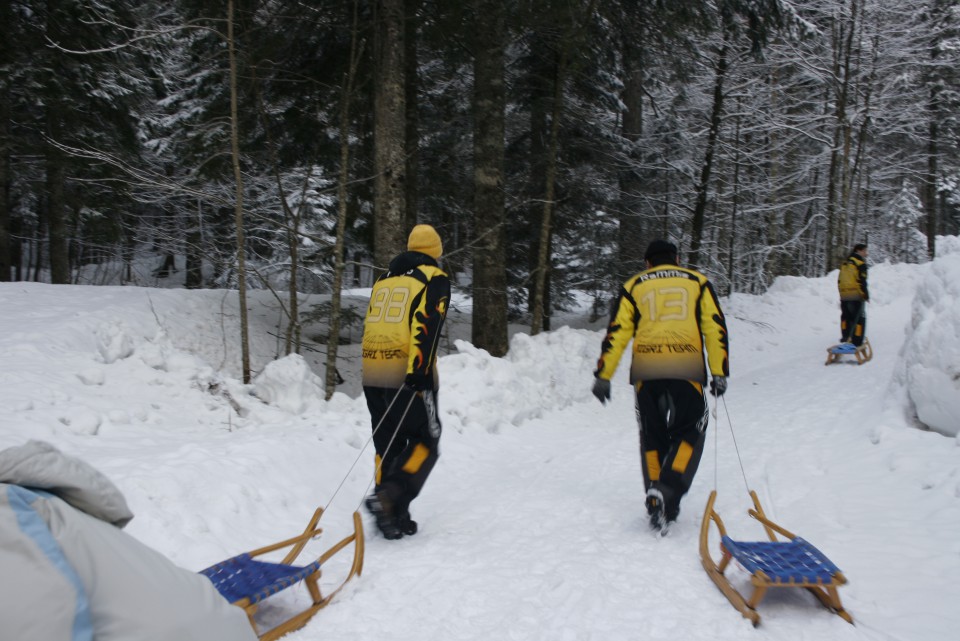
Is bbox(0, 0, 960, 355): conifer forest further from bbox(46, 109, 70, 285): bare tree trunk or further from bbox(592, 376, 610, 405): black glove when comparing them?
bbox(592, 376, 610, 405): black glove

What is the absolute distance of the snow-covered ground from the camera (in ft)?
11.0

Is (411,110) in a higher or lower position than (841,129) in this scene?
lower

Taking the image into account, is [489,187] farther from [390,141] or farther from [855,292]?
[855,292]

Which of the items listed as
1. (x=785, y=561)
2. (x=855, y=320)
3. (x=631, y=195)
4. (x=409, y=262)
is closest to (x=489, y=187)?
(x=631, y=195)

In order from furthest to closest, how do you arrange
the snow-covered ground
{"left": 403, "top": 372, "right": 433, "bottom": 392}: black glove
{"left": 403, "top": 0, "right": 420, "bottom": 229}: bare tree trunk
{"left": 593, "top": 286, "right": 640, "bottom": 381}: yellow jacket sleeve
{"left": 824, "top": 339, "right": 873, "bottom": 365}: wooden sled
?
1. {"left": 824, "top": 339, "right": 873, "bottom": 365}: wooden sled
2. {"left": 403, "top": 0, "right": 420, "bottom": 229}: bare tree trunk
3. {"left": 593, "top": 286, "right": 640, "bottom": 381}: yellow jacket sleeve
4. {"left": 403, "top": 372, "right": 433, "bottom": 392}: black glove
5. the snow-covered ground

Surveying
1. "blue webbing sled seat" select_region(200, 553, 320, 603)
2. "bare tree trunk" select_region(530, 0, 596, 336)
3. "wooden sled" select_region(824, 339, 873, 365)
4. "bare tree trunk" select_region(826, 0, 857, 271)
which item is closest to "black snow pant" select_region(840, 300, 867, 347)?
"wooden sled" select_region(824, 339, 873, 365)

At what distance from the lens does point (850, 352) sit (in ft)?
36.7

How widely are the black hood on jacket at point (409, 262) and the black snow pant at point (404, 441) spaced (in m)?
0.87

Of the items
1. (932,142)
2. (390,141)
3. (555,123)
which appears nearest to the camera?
(390,141)

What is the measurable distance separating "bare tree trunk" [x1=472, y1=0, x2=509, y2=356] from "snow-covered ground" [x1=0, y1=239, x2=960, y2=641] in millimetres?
834

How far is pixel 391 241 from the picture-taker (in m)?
8.62

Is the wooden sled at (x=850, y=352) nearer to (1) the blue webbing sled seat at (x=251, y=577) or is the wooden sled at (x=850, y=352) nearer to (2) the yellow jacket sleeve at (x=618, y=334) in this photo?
(2) the yellow jacket sleeve at (x=618, y=334)

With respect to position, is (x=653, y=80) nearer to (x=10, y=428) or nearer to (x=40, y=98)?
(x=40, y=98)

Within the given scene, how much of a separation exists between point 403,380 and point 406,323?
408mm
